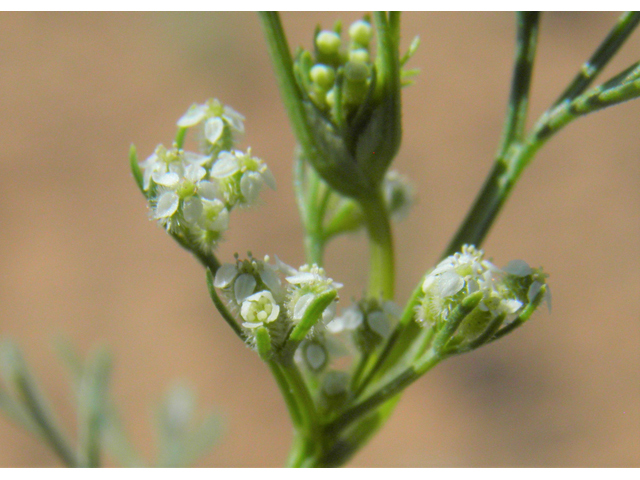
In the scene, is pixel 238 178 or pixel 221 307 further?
pixel 238 178

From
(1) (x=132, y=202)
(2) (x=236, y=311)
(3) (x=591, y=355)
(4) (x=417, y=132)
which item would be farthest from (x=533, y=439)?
(2) (x=236, y=311)

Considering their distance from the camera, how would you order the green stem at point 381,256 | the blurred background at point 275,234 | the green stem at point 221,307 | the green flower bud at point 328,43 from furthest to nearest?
A: 1. the blurred background at point 275,234
2. the green stem at point 381,256
3. the green flower bud at point 328,43
4. the green stem at point 221,307

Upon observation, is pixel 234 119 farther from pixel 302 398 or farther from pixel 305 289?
pixel 302 398

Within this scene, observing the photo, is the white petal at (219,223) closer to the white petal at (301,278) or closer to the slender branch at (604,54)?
the white petal at (301,278)

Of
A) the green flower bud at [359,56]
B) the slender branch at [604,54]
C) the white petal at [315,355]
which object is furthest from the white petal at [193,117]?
the slender branch at [604,54]

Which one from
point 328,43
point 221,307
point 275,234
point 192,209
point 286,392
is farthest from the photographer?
point 275,234

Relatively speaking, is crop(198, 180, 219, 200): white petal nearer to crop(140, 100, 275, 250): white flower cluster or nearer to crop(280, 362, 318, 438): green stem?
crop(140, 100, 275, 250): white flower cluster

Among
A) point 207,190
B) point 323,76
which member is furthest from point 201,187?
point 323,76
